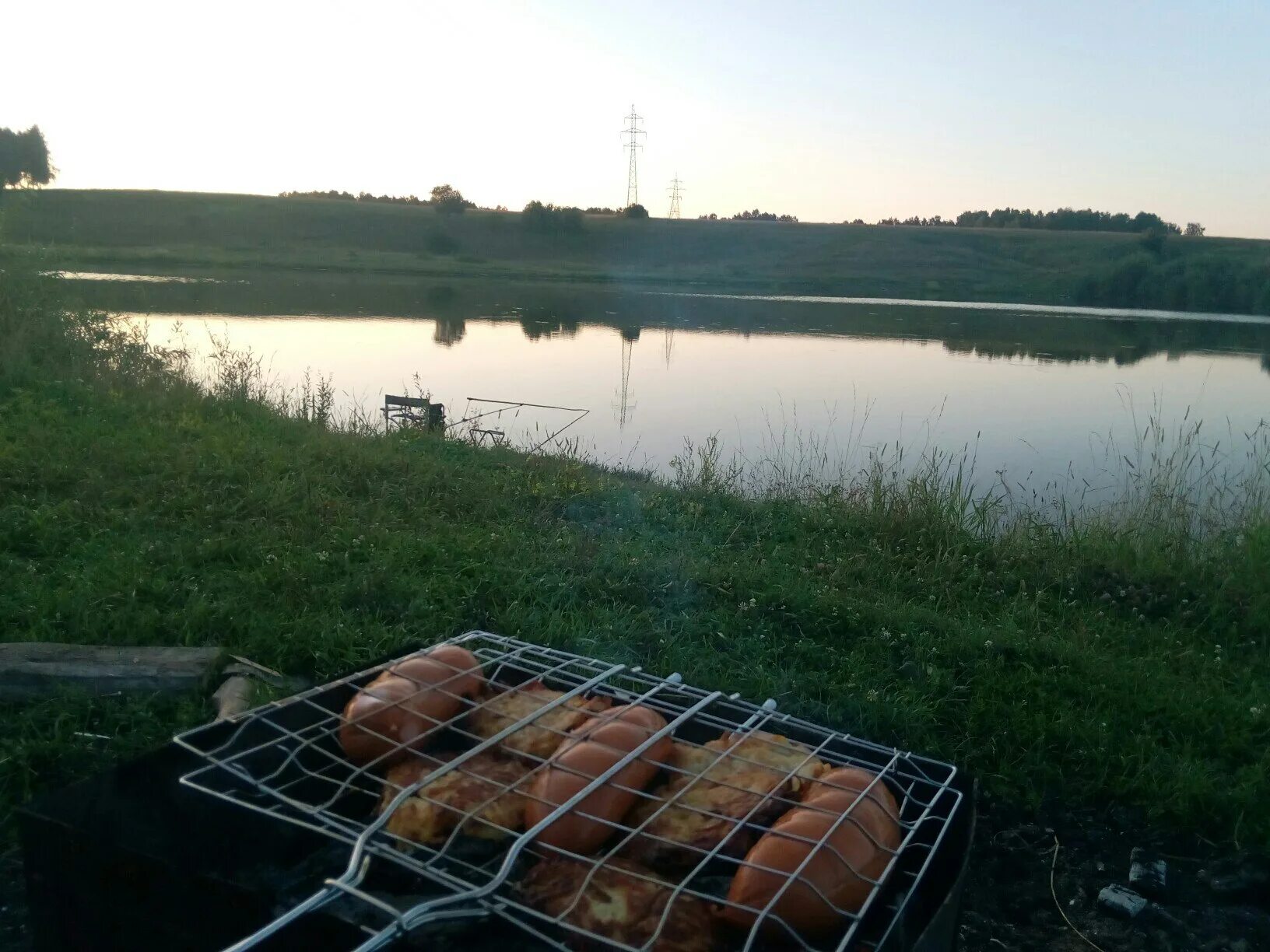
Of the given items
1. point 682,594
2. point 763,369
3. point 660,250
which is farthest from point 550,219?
point 682,594

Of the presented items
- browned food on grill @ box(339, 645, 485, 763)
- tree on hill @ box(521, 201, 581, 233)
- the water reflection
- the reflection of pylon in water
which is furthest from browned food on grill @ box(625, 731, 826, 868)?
tree on hill @ box(521, 201, 581, 233)

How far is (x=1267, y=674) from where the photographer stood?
4148 mm

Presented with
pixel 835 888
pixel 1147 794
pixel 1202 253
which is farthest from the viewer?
pixel 1202 253

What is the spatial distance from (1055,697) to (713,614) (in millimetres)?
1478

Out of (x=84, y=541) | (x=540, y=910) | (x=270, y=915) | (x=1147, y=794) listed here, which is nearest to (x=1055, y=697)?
(x=1147, y=794)

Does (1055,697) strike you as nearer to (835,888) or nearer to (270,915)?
(835,888)

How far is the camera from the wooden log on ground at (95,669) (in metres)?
3.37

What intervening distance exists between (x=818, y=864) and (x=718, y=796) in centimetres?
33

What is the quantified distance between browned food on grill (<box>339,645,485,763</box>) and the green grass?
1408 millimetres

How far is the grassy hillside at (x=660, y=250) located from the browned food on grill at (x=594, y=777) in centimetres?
4661

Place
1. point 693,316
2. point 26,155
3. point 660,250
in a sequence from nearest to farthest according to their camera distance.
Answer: point 693,316 < point 26,155 < point 660,250

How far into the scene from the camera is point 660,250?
203 feet

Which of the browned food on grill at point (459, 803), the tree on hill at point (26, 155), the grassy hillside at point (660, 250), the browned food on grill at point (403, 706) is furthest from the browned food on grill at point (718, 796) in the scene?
the tree on hill at point (26, 155)

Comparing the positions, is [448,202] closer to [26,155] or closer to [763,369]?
[26,155]
